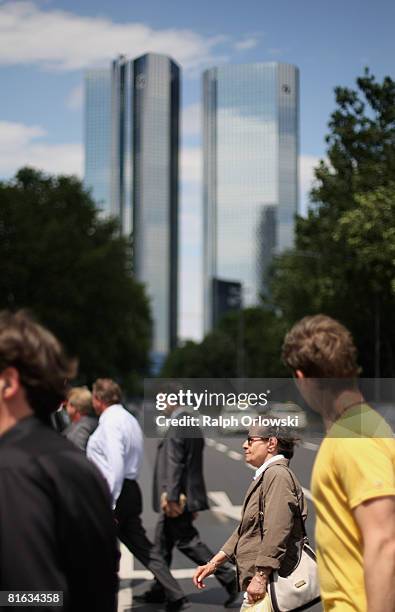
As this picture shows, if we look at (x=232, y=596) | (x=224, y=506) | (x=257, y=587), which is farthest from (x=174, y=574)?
(x=224, y=506)

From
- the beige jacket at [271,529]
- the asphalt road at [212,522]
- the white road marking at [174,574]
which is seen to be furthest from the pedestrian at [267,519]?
the white road marking at [174,574]

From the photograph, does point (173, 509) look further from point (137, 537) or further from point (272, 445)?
point (272, 445)

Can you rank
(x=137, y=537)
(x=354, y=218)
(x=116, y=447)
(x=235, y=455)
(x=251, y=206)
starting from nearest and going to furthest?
(x=116, y=447)
(x=137, y=537)
(x=354, y=218)
(x=235, y=455)
(x=251, y=206)

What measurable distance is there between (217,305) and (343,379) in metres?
184

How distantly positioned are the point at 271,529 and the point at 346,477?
1.66m

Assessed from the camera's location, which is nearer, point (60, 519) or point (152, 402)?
point (60, 519)

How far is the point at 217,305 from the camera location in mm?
186750

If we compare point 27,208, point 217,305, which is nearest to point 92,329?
point 27,208

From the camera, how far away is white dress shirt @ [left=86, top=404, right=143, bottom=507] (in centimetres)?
687

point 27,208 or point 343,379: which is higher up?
point 27,208

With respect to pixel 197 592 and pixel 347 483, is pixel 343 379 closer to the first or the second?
pixel 347 483

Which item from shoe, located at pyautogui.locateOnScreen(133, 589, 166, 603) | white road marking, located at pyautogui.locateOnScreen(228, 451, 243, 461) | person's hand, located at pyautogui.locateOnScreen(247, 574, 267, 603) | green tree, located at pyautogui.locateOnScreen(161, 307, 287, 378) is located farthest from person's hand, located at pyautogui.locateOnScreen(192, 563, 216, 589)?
green tree, located at pyautogui.locateOnScreen(161, 307, 287, 378)

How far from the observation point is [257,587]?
4.21 metres

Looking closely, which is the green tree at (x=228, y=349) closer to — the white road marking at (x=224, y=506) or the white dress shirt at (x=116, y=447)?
the white road marking at (x=224, y=506)
